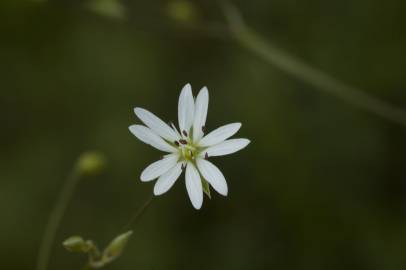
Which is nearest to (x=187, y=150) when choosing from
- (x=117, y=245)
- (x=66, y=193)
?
(x=117, y=245)

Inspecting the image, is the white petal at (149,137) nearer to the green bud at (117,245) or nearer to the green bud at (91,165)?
the green bud at (117,245)

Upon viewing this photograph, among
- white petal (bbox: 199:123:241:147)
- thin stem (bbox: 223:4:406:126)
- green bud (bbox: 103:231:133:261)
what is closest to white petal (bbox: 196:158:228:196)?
white petal (bbox: 199:123:241:147)

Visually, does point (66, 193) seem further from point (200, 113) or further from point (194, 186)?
point (194, 186)

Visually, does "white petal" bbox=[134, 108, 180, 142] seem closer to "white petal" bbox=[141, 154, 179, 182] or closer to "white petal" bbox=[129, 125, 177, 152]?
"white petal" bbox=[129, 125, 177, 152]

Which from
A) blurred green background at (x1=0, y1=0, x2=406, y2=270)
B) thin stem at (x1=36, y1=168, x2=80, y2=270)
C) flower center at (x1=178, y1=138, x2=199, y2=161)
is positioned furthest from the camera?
blurred green background at (x1=0, y1=0, x2=406, y2=270)

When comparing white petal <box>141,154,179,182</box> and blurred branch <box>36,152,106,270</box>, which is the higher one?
blurred branch <box>36,152,106,270</box>

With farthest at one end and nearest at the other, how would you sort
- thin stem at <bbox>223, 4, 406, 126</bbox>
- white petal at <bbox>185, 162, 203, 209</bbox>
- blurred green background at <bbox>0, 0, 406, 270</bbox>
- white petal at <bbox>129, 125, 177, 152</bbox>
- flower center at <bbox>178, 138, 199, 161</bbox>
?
blurred green background at <bbox>0, 0, 406, 270</bbox> → thin stem at <bbox>223, 4, 406, 126</bbox> → flower center at <bbox>178, 138, 199, 161</bbox> → white petal at <bbox>129, 125, 177, 152</bbox> → white petal at <bbox>185, 162, 203, 209</bbox>

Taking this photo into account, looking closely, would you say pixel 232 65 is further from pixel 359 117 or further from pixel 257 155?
pixel 359 117

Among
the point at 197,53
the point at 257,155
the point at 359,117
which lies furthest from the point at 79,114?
the point at 359,117
